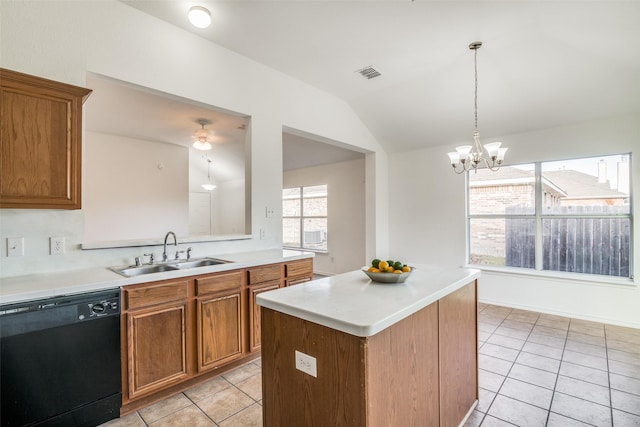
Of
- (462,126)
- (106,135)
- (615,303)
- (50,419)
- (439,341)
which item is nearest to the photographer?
(439,341)

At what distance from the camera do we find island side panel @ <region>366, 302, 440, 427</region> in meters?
1.12

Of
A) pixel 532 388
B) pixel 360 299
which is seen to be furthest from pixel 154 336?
Result: pixel 532 388

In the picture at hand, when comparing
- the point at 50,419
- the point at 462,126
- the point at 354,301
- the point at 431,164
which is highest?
the point at 462,126

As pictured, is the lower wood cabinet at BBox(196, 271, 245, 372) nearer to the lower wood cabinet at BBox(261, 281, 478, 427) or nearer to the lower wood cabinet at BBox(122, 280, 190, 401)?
the lower wood cabinet at BBox(122, 280, 190, 401)

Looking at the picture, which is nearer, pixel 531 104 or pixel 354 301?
pixel 354 301

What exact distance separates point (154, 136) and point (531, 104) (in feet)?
19.8

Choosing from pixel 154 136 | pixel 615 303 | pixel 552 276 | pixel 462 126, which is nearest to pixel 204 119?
pixel 154 136

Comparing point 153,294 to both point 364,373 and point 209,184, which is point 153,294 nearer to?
point 364,373

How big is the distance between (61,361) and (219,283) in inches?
39.9

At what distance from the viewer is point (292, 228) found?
7.25m

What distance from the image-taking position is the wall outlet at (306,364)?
3.90 ft

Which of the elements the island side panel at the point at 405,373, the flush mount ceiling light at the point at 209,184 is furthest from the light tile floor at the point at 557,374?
the flush mount ceiling light at the point at 209,184

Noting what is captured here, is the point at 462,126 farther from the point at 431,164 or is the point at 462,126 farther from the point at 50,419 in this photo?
the point at 50,419

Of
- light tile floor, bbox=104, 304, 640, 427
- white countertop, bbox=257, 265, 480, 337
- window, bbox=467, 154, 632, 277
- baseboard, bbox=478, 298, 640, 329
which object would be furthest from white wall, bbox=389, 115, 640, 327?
white countertop, bbox=257, 265, 480, 337
